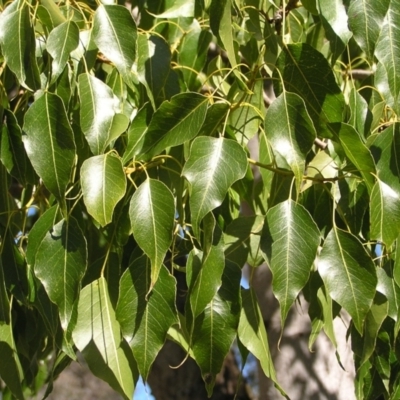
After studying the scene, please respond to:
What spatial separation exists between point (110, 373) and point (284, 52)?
0.51 metres

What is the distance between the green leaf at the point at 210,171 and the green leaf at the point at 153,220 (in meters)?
0.05

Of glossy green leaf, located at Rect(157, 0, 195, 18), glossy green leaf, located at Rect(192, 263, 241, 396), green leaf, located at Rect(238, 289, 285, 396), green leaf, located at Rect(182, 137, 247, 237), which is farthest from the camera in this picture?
glossy green leaf, located at Rect(157, 0, 195, 18)

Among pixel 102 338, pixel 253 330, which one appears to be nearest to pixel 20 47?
pixel 102 338

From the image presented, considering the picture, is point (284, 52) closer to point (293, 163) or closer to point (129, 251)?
point (293, 163)

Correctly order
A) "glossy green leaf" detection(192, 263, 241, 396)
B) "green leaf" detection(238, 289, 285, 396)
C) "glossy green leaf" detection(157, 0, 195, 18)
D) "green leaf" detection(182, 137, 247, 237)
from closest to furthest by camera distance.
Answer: "green leaf" detection(182, 137, 247, 237) → "glossy green leaf" detection(192, 263, 241, 396) → "green leaf" detection(238, 289, 285, 396) → "glossy green leaf" detection(157, 0, 195, 18)

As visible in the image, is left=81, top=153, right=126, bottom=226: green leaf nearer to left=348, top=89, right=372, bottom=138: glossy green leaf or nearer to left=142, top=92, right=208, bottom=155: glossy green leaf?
left=142, top=92, right=208, bottom=155: glossy green leaf

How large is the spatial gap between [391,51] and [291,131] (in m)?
0.18

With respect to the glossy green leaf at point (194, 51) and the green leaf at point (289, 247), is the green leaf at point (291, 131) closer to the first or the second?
the green leaf at point (289, 247)

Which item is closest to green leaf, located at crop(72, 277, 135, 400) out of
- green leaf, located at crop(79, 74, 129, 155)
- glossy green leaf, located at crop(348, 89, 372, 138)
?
green leaf, located at crop(79, 74, 129, 155)

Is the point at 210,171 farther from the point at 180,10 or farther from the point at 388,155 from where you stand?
the point at 180,10

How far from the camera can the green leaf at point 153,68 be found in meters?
1.22

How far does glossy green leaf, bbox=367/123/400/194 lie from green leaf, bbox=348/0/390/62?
0.16m

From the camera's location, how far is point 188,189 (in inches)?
43.4

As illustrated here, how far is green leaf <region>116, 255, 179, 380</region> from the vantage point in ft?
3.41
